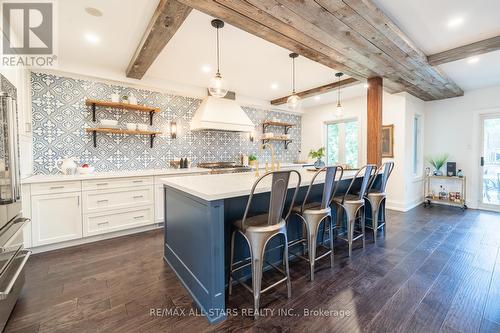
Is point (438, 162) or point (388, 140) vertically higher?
point (388, 140)

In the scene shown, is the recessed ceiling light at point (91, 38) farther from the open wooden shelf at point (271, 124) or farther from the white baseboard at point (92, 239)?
the open wooden shelf at point (271, 124)

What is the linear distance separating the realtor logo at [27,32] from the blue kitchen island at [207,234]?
2038 mm

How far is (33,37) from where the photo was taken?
2596 millimetres

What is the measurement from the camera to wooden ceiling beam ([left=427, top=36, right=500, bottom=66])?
268 cm

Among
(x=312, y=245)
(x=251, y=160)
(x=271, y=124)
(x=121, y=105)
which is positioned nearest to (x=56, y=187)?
(x=121, y=105)

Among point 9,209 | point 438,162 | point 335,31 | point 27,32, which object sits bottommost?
point 9,209

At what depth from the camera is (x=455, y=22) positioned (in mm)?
2389

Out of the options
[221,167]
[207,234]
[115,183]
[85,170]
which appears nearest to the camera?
[207,234]

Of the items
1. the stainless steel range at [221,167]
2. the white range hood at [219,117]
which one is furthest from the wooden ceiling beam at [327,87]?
the stainless steel range at [221,167]

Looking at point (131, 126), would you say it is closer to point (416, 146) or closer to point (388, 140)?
Answer: point (388, 140)

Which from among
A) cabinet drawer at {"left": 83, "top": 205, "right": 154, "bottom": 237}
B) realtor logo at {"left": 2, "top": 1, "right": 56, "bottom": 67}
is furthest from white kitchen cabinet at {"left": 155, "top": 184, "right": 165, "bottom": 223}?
realtor logo at {"left": 2, "top": 1, "right": 56, "bottom": 67}

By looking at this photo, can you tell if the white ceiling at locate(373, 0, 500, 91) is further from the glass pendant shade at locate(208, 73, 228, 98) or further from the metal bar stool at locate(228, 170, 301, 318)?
the metal bar stool at locate(228, 170, 301, 318)

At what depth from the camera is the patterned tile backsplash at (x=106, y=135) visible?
3.27 m

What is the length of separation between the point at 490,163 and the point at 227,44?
5.84m
